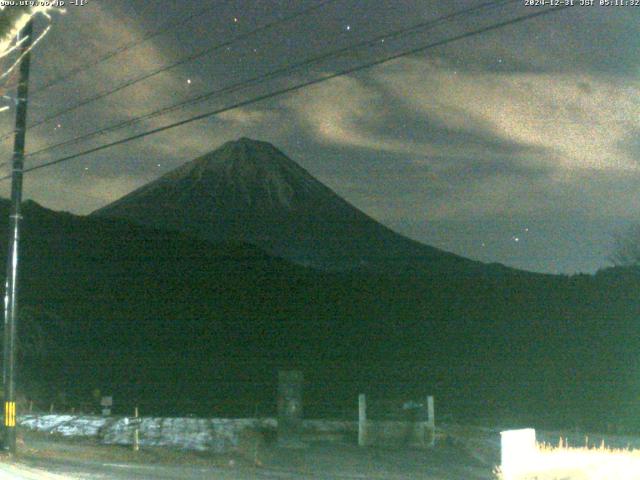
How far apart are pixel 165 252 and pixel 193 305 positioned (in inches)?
590

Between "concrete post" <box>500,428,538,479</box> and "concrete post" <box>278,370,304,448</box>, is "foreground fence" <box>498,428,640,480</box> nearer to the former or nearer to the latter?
"concrete post" <box>500,428,538,479</box>

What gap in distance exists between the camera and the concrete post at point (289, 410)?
25812 millimetres

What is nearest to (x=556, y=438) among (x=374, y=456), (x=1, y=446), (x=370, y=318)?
(x=374, y=456)

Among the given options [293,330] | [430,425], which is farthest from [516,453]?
[293,330]

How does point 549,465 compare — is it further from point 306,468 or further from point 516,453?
point 306,468

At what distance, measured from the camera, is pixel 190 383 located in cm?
6856

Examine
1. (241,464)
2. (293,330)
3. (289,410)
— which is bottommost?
(241,464)

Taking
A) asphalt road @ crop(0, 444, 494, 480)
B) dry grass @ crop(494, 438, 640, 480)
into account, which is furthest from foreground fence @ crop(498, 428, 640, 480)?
asphalt road @ crop(0, 444, 494, 480)

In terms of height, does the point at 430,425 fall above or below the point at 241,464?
above

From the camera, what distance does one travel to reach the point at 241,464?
66.5 feet

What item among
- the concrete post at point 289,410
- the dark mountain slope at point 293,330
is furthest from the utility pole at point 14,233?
the dark mountain slope at point 293,330

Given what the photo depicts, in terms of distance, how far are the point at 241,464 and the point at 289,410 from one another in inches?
236

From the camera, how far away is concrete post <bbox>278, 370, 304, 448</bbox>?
25812 mm

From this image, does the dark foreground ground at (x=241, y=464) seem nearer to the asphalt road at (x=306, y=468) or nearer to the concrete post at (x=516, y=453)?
the asphalt road at (x=306, y=468)
